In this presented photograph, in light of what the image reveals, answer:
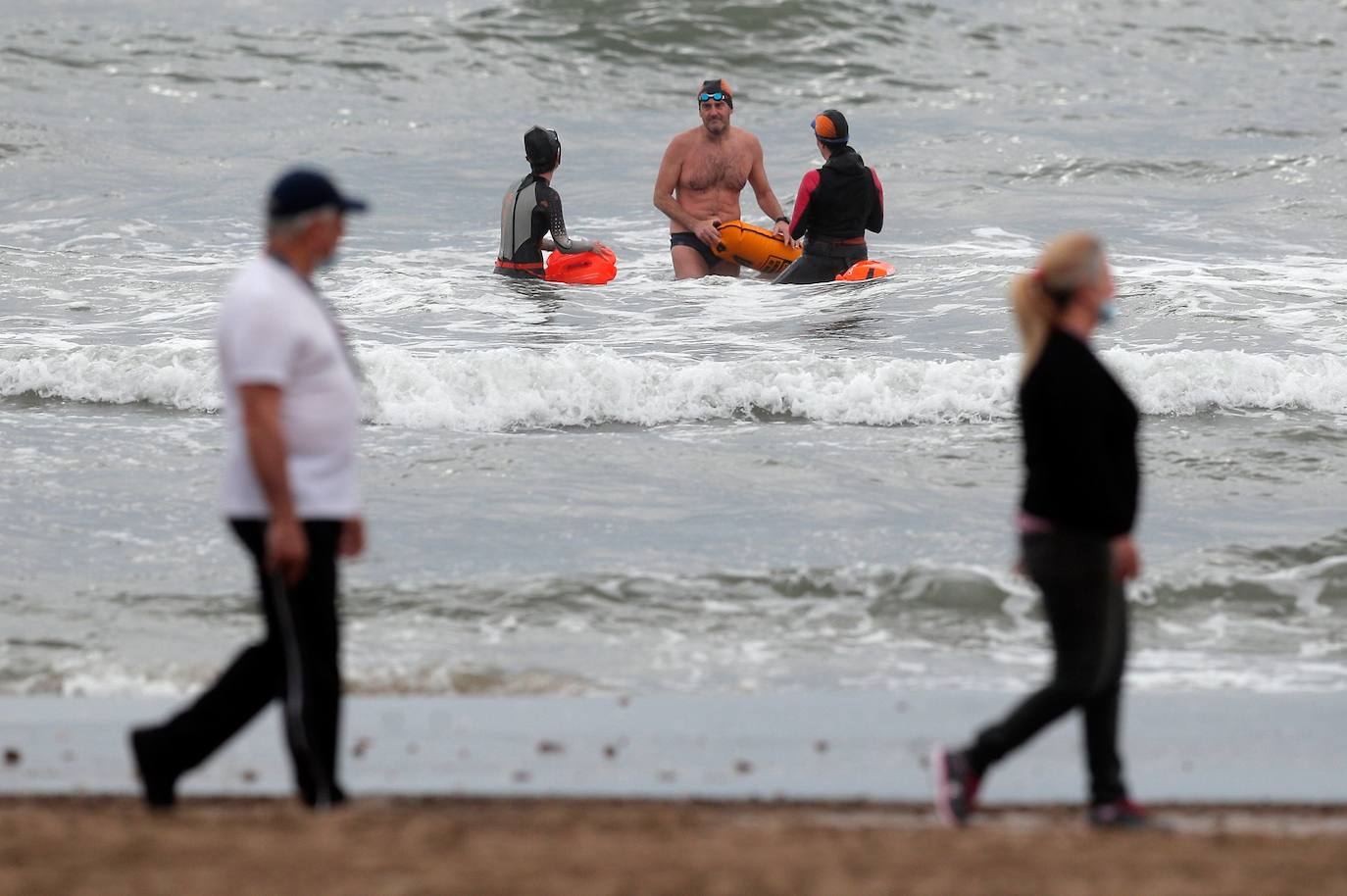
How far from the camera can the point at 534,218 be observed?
41.8 feet

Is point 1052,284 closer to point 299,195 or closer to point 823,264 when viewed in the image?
point 299,195

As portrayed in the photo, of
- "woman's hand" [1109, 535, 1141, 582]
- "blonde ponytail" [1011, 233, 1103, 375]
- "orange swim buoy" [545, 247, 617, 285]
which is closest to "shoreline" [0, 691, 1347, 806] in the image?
"woman's hand" [1109, 535, 1141, 582]

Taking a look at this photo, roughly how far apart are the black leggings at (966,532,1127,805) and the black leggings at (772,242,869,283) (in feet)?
29.4

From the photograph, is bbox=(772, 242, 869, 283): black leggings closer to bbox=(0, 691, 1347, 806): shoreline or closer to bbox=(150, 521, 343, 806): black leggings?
bbox=(0, 691, 1347, 806): shoreline

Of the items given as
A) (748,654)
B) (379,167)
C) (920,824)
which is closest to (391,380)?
(748,654)

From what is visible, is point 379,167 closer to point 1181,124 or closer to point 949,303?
point 949,303

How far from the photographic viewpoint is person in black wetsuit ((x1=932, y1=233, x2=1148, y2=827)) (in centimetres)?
381

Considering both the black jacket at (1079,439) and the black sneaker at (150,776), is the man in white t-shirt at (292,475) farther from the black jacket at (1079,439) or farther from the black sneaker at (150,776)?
the black jacket at (1079,439)

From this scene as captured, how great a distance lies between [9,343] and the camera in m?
11.5

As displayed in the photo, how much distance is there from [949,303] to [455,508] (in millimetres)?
6142

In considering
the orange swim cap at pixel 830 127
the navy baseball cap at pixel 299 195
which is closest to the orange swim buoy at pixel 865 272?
the orange swim cap at pixel 830 127

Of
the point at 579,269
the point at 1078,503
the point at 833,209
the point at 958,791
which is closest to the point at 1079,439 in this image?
the point at 1078,503

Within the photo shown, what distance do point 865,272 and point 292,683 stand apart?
9.89 m

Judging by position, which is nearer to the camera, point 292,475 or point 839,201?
point 292,475
